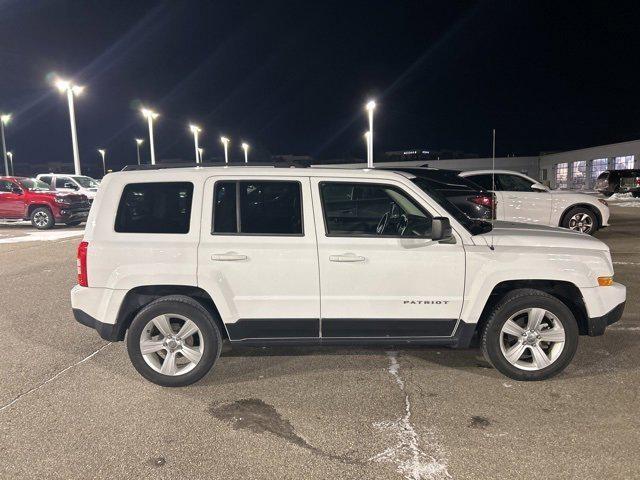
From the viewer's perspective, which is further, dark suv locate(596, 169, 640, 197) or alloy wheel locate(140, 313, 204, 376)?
dark suv locate(596, 169, 640, 197)

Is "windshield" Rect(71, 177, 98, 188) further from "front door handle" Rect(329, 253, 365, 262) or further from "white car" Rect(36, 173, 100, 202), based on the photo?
"front door handle" Rect(329, 253, 365, 262)

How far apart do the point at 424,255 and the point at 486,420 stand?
1.32 meters

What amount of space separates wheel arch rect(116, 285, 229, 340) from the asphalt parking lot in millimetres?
549

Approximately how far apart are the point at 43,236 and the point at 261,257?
1354 centimetres

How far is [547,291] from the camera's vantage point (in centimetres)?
409

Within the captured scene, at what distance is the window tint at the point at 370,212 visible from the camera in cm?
395

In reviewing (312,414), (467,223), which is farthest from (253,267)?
(467,223)

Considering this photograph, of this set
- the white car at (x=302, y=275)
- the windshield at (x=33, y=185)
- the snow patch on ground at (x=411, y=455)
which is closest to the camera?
the snow patch on ground at (x=411, y=455)

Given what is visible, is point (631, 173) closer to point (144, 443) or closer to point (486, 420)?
point (486, 420)

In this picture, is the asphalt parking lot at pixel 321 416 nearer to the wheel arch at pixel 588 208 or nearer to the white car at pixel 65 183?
the wheel arch at pixel 588 208

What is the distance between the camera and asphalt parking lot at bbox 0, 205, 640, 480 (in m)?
2.92

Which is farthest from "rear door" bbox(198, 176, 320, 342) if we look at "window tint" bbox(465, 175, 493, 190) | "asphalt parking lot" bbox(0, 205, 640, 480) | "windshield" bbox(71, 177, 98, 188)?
"windshield" bbox(71, 177, 98, 188)

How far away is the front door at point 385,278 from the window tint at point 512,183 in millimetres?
8230

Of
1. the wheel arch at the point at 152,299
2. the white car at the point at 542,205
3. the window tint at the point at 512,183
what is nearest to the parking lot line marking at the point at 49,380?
the wheel arch at the point at 152,299
